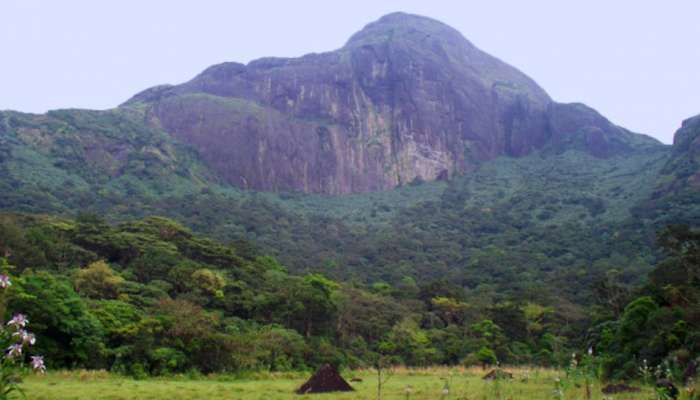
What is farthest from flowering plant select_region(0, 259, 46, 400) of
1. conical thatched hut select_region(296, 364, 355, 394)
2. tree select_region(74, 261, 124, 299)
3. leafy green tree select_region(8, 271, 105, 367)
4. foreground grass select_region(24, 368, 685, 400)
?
tree select_region(74, 261, 124, 299)

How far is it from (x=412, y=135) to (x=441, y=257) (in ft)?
156

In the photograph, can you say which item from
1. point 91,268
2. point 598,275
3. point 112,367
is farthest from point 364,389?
point 598,275

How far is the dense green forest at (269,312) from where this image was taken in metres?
20.1

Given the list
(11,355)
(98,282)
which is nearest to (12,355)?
(11,355)

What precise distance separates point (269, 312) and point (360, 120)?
8432 centimetres

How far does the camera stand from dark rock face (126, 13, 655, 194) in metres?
105

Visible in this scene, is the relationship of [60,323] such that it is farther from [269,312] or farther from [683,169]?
[683,169]

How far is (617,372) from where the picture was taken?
57.3ft

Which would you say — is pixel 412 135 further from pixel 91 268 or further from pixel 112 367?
pixel 112 367

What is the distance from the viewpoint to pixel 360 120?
11638cm

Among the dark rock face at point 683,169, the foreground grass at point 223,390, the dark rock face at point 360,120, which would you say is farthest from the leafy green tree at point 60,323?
the dark rock face at point 360,120

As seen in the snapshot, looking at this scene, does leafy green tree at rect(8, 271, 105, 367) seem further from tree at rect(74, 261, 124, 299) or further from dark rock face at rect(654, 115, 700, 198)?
dark rock face at rect(654, 115, 700, 198)

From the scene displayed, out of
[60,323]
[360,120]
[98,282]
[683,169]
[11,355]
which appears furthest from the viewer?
[360,120]

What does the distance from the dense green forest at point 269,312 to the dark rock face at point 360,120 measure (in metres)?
56.2
